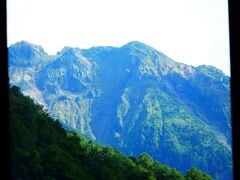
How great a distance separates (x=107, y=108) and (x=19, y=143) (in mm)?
101375

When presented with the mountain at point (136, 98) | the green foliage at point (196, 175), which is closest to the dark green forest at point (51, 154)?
the green foliage at point (196, 175)

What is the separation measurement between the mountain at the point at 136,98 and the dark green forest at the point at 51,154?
202ft

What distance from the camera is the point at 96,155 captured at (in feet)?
68.5

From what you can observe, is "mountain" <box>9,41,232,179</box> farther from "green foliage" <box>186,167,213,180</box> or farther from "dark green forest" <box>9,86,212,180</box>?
"dark green forest" <box>9,86,212,180</box>

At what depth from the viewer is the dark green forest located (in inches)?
605

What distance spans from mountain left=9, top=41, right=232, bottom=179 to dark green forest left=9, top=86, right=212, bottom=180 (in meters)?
61.5

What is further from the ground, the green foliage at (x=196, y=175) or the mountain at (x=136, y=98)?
the mountain at (x=136, y=98)

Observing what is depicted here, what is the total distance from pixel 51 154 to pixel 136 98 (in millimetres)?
91814

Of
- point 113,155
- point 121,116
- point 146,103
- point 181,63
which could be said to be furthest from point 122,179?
point 181,63

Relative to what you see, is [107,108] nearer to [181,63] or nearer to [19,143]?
[181,63]

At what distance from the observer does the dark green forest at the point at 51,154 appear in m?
15.4

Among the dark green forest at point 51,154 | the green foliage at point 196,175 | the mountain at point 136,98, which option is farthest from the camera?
the mountain at point 136,98

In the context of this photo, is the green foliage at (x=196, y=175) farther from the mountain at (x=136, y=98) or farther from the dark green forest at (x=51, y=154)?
the mountain at (x=136, y=98)

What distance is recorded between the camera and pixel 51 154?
16.9 meters
